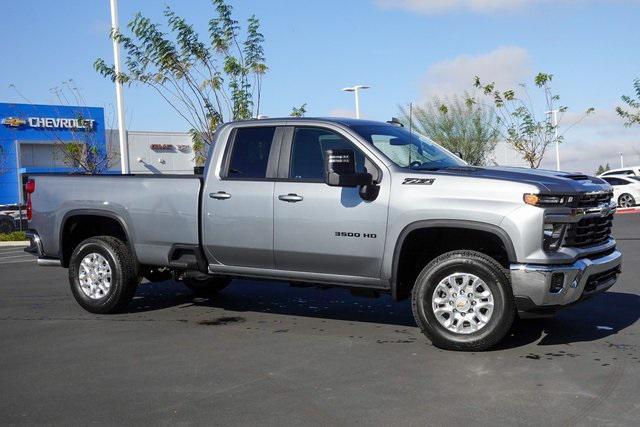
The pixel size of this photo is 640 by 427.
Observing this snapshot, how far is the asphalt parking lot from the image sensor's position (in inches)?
187

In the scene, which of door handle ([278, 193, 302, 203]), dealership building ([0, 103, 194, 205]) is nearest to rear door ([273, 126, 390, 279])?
door handle ([278, 193, 302, 203])

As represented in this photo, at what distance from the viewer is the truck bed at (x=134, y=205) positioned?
7.66 m

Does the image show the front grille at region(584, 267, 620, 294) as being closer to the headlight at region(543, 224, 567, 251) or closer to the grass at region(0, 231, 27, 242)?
the headlight at region(543, 224, 567, 251)

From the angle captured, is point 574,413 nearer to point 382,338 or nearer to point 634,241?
point 382,338

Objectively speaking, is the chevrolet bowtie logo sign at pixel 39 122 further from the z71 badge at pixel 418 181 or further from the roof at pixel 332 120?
the z71 badge at pixel 418 181

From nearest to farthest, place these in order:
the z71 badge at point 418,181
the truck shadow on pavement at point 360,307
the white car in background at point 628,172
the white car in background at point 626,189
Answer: the z71 badge at point 418,181 < the truck shadow on pavement at point 360,307 < the white car in background at point 626,189 < the white car in background at point 628,172

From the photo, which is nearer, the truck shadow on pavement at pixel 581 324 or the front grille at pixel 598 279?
the front grille at pixel 598 279

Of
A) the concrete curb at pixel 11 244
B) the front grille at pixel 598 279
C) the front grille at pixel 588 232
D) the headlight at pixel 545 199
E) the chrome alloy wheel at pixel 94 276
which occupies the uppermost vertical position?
the headlight at pixel 545 199

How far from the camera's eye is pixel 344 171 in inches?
258

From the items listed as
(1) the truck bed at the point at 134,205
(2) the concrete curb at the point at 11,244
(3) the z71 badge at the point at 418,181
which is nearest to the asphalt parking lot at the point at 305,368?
(1) the truck bed at the point at 134,205

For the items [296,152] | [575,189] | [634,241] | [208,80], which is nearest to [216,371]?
[296,152]

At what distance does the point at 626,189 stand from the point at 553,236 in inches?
1016

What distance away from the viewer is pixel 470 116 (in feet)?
122

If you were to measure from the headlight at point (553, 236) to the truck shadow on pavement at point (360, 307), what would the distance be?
994 millimetres
